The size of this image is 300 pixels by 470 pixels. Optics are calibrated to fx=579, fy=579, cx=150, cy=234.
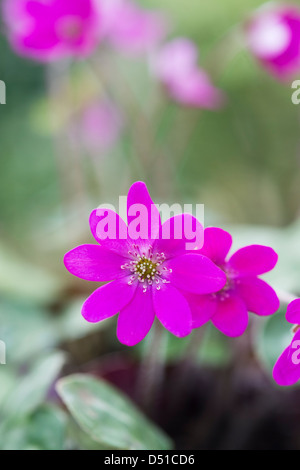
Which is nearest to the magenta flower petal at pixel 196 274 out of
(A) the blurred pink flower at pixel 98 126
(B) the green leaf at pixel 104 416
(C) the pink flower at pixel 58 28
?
(B) the green leaf at pixel 104 416

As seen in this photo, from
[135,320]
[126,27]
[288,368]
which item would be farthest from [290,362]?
[126,27]

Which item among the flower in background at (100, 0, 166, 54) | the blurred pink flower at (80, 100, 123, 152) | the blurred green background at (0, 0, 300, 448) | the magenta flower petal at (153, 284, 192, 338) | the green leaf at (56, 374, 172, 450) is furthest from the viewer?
the blurred pink flower at (80, 100, 123, 152)

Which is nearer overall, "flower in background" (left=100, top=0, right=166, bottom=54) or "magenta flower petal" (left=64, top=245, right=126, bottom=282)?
"magenta flower petal" (left=64, top=245, right=126, bottom=282)

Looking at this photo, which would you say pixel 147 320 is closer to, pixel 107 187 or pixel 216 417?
pixel 216 417

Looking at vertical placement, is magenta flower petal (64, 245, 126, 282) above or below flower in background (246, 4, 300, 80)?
below

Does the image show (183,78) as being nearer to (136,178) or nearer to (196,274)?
(136,178)

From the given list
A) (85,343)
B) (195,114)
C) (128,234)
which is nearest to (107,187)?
(195,114)

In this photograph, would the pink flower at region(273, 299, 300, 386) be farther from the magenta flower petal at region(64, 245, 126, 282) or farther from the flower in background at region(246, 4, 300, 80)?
the flower in background at region(246, 4, 300, 80)

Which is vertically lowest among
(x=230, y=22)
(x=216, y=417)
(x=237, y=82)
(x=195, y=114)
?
(x=216, y=417)

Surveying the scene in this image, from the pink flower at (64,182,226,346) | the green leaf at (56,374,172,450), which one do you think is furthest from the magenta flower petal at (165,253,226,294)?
the green leaf at (56,374,172,450)
